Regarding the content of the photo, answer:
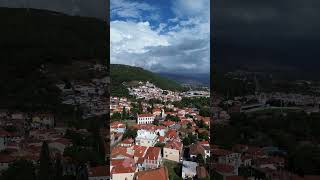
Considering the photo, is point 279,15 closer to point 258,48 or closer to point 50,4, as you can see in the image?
point 258,48

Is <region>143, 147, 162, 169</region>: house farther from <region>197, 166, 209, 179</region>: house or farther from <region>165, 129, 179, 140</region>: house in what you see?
<region>197, 166, 209, 179</region>: house

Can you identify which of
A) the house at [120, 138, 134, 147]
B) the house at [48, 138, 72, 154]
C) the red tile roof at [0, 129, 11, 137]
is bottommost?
the house at [120, 138, 134, 147]

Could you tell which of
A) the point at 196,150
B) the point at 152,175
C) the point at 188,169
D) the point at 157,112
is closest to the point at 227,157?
the point at 188,169

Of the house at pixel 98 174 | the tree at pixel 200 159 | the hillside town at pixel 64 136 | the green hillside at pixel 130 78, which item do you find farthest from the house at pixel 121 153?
the house at pixel 98 174

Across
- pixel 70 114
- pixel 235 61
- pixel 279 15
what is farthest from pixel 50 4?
pixel 279 15

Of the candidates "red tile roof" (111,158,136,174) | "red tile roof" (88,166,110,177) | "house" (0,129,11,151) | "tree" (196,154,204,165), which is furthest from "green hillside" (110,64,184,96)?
"house" (0,129,11,151)

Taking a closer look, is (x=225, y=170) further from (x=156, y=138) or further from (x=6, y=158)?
(x=6, y=158)
